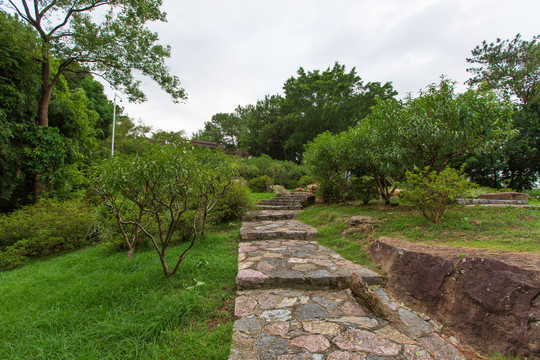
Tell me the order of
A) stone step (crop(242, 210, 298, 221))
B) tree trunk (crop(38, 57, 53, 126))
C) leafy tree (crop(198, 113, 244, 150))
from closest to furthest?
stone step (crop(242, 210, 298, 221)), tree trunk (crop(38, 57, 53, 126)), leafy tree (crop(198, 113, 244, 150))

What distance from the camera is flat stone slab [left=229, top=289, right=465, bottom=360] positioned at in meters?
1.53

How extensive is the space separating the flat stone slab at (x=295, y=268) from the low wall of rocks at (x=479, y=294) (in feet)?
1.53

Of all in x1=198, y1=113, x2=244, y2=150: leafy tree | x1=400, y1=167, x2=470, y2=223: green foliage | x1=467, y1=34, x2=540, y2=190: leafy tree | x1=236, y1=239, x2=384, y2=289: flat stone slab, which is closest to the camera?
x1=236, y1=239, x2=384, y2=289: flat stone slab

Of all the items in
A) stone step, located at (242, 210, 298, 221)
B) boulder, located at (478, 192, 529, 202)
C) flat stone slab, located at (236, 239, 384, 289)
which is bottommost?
flat stone slab, located at (236, 239, 384, 289)

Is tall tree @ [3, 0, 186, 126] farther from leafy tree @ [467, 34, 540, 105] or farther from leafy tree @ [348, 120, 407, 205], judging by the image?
leafy tree @ [467, 34, 540, 105]

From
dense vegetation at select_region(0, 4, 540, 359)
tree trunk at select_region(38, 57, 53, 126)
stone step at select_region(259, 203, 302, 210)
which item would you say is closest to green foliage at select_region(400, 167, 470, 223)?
dense vegetation at select_region(0, 4, 540, 359)

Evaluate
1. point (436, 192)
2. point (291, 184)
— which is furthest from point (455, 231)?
point (291, 184)

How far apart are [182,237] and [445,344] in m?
4.28

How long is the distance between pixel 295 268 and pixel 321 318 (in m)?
0.97

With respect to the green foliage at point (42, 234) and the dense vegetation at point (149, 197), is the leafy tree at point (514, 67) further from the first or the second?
the green foliage at point (42, 234)

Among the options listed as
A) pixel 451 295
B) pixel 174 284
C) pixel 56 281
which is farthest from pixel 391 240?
pixel 56 281

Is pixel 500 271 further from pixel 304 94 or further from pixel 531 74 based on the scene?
pixel 304 94

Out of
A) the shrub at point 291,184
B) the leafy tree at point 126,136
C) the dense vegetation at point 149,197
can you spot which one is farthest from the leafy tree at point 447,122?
the leafy tree at point 126,136

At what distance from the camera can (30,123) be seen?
6930 mm
